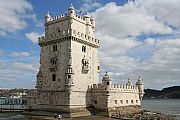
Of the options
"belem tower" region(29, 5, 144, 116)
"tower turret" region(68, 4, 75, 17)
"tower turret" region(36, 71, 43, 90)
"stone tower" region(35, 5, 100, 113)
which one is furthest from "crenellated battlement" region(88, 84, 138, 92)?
"tower turret" region(68, 4, 75, 17)

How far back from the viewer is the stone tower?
49675 millimetres

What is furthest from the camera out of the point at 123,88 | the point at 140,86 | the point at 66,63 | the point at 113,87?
the point at 140,86

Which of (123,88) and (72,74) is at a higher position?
(72,74)

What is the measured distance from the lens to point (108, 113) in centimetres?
5009

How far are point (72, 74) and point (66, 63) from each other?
252cm

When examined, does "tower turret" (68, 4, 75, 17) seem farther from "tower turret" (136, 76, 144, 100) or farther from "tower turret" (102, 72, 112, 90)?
"tower turret" (136, 76, 144, 100)

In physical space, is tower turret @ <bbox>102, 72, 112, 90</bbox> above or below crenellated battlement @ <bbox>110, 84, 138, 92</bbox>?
above

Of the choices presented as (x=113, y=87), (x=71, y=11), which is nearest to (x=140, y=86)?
(x=113, y=87)

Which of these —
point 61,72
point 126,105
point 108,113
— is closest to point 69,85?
point 61,72

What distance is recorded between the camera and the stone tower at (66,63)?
49675 millimetres

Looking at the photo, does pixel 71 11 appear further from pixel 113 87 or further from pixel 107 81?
pixel 113 87

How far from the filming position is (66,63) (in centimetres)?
5034

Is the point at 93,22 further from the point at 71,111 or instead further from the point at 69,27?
the point at 71,111

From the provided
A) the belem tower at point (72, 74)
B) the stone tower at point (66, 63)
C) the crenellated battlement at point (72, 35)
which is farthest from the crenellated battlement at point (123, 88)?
the crenellated battlement at point (72, 35)
